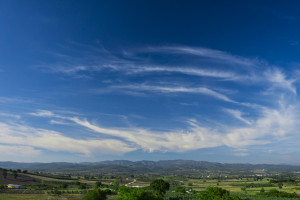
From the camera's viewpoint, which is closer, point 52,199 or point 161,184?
point 52,199

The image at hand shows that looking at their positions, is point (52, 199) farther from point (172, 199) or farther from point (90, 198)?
point (172, 199)

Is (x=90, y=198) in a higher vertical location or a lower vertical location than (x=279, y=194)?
higher

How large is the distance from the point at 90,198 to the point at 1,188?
12136cm

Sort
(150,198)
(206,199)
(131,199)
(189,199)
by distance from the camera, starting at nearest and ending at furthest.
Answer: (131,199), (150,198), (206,199), (189,199)

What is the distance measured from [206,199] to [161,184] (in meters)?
49.9

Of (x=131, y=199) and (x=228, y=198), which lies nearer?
(x=131, y=199)

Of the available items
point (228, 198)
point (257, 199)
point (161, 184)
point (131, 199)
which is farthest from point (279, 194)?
point (131, 199)

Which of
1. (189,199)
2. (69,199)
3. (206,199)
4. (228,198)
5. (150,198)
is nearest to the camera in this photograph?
(150,198)

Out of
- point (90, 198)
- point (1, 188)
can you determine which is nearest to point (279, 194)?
point (90, 198)

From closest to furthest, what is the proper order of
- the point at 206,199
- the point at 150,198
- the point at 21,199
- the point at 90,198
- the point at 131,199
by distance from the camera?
the point at 131,199 < the point at 150,198 < the point at 206,199 < the point at 90,198 < the point at 21,199

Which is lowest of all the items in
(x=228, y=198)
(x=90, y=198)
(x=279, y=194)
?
(x=279, y=194)

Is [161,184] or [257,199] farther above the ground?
[161,184]

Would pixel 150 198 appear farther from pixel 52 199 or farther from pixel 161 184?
pixel 52 199

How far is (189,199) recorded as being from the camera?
145000 mm
